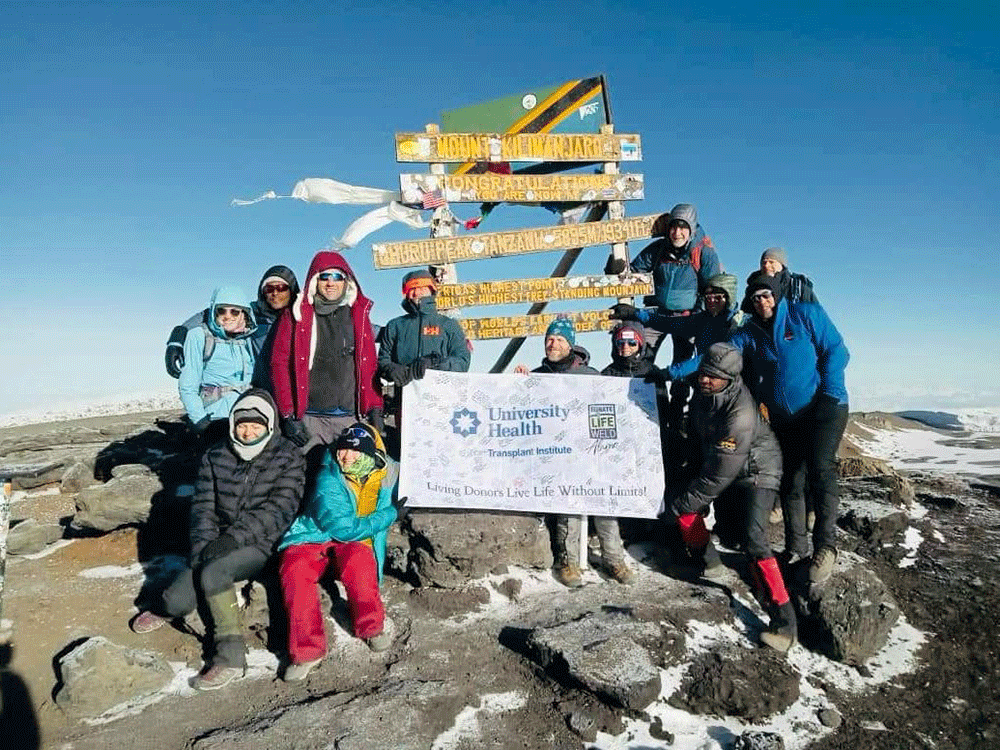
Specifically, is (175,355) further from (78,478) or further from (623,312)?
(623,312)

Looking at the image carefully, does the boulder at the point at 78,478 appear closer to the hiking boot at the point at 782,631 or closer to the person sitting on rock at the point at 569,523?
the person sitting on rock at the point at 569,523

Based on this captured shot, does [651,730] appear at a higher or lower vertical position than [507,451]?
lower

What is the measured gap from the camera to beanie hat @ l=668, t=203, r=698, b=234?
25.3ft

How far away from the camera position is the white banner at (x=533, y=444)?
609cm

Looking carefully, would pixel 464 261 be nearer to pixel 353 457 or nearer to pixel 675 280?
pixel 675 280

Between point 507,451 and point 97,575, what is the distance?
14.8ft

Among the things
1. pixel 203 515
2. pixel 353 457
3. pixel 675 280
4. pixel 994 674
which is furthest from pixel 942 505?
pixel 203 515

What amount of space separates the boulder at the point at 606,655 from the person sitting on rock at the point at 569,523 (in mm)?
901

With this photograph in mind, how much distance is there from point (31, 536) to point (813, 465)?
855cm

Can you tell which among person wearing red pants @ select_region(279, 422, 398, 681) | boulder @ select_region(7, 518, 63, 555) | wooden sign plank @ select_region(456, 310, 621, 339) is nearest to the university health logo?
person wearing red pants @ select_region(279, 422, 398, 681)

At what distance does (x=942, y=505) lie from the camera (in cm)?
862

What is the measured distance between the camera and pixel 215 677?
4395mm

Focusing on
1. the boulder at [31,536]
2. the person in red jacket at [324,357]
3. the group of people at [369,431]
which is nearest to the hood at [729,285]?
the group of people at [369,431]

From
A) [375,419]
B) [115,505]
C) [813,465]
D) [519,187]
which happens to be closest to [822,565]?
[813,465]
